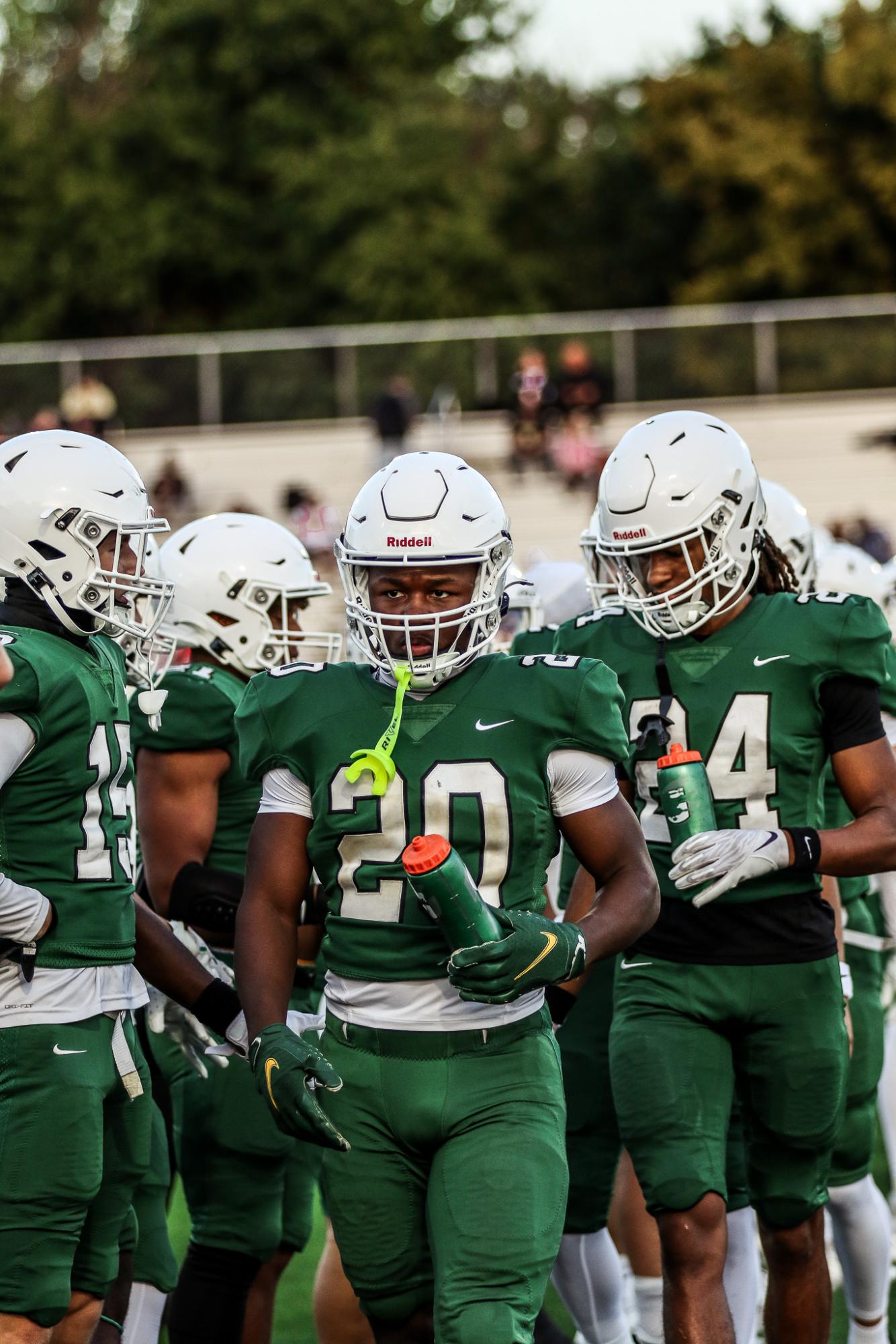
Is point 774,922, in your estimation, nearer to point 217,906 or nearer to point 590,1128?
point 590,1128

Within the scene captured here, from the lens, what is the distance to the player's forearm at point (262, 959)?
3.33 metres

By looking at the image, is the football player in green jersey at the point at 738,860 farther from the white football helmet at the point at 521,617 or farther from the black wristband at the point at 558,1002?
the white football helmet at the point at 521,617

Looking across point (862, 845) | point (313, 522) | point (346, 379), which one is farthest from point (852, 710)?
point (346, 379)

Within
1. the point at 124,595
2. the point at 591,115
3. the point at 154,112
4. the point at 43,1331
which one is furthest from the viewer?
the point at 591,115

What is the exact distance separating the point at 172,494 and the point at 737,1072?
14.2m

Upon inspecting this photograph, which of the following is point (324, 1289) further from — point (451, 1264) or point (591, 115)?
point (591, 115)

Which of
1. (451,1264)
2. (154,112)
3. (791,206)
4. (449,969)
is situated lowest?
(451,1264)

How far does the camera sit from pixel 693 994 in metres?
3.91

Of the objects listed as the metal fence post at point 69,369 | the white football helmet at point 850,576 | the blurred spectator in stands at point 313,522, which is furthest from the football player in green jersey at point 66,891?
the metal fence post at point 69,369

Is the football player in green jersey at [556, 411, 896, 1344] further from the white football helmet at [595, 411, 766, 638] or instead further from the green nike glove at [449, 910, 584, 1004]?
the green nike glove at [449, 910, 584, 1004]

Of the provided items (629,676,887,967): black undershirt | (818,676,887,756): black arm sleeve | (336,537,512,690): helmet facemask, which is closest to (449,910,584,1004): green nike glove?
(336,537,512,690): helmet facemask

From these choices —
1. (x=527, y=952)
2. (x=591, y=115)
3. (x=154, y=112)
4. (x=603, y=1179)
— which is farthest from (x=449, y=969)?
(x=591, y=115)

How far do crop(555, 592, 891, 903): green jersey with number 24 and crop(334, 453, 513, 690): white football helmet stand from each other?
2.25 feet

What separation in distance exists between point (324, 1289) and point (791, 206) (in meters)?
24.9
